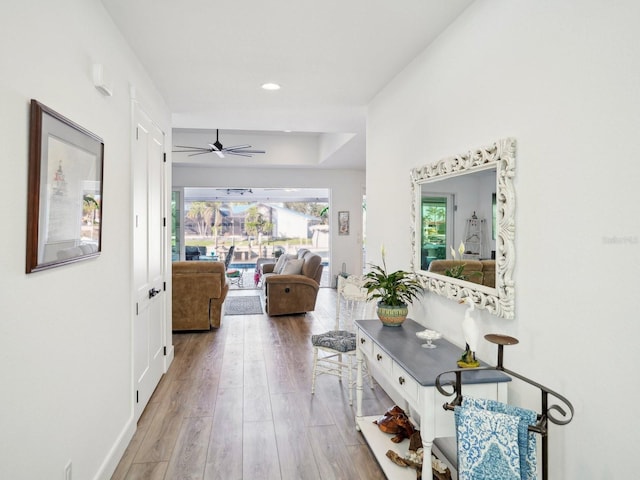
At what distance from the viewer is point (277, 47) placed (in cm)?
281

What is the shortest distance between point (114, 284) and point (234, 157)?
5923mm

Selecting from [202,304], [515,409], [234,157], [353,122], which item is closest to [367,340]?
[515,409]

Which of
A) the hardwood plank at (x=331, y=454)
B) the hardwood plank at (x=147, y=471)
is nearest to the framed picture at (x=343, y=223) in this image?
the hardwood plank at (x=331, y=454)

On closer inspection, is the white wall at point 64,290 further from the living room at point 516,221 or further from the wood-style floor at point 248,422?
the wood-style floor at point 248,422

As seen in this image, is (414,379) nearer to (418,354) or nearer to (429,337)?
(418,354)

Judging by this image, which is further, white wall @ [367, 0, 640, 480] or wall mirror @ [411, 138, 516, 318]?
wall mirror @ [411, 138, 516, 318]

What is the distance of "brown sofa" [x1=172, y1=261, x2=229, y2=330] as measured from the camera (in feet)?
17.7

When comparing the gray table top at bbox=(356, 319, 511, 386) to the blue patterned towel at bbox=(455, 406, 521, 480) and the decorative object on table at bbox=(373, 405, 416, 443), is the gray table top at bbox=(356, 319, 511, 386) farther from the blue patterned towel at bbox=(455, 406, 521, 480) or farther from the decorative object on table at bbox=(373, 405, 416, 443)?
the decorative object on table at bbox=(373, 405, 416, 443)

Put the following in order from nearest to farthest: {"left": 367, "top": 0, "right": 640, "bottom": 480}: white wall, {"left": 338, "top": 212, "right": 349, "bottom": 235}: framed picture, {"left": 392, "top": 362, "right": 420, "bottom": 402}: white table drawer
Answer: {"left": 367, "top": 0, "right": 640, "bottom": 480}: white wall, {"left": 392, "top": 362, "right": 420, "bottom": 402}: white table drawer, {"left": 338, "top": 212, "right": 349, "bottom": 235}: framed picture

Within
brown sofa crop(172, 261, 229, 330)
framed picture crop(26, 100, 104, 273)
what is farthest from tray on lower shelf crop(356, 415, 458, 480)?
brown sofa crop(172, 261, 229, 330)

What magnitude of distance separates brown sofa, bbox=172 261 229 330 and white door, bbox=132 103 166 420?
1.42 metres

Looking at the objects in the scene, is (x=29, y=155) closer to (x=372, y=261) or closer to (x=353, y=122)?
(x=372, y=261)

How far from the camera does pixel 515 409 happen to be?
1.52 metres

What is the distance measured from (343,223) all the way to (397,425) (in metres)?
6.65
